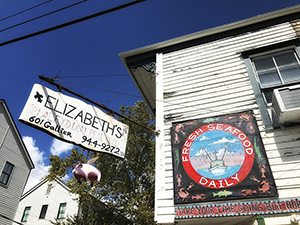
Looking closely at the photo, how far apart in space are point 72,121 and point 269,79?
5.38 meters

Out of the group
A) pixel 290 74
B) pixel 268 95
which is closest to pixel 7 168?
pixel 268 95

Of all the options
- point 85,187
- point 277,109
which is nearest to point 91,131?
point 277,109

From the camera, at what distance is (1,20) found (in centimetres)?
550

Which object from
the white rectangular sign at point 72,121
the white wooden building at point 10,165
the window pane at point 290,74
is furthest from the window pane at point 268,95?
the white wooden building at point 10,165

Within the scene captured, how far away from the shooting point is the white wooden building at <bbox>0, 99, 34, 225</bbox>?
1410cm

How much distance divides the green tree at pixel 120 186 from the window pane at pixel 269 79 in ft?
33.5

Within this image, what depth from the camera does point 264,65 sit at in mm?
6262

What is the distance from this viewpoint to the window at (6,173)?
14.2 metres

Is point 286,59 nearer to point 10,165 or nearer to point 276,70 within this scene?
point 276,70

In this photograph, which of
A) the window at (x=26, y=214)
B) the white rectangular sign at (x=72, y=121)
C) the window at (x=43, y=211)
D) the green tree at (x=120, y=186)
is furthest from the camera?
the window at (x=26, y=214)

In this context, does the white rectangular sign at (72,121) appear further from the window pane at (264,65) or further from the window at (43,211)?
the window at (43,211)

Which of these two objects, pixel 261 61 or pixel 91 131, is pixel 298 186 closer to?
pixel 261 61

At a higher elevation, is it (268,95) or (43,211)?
(268,95)

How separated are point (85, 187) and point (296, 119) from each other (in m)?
12.8
